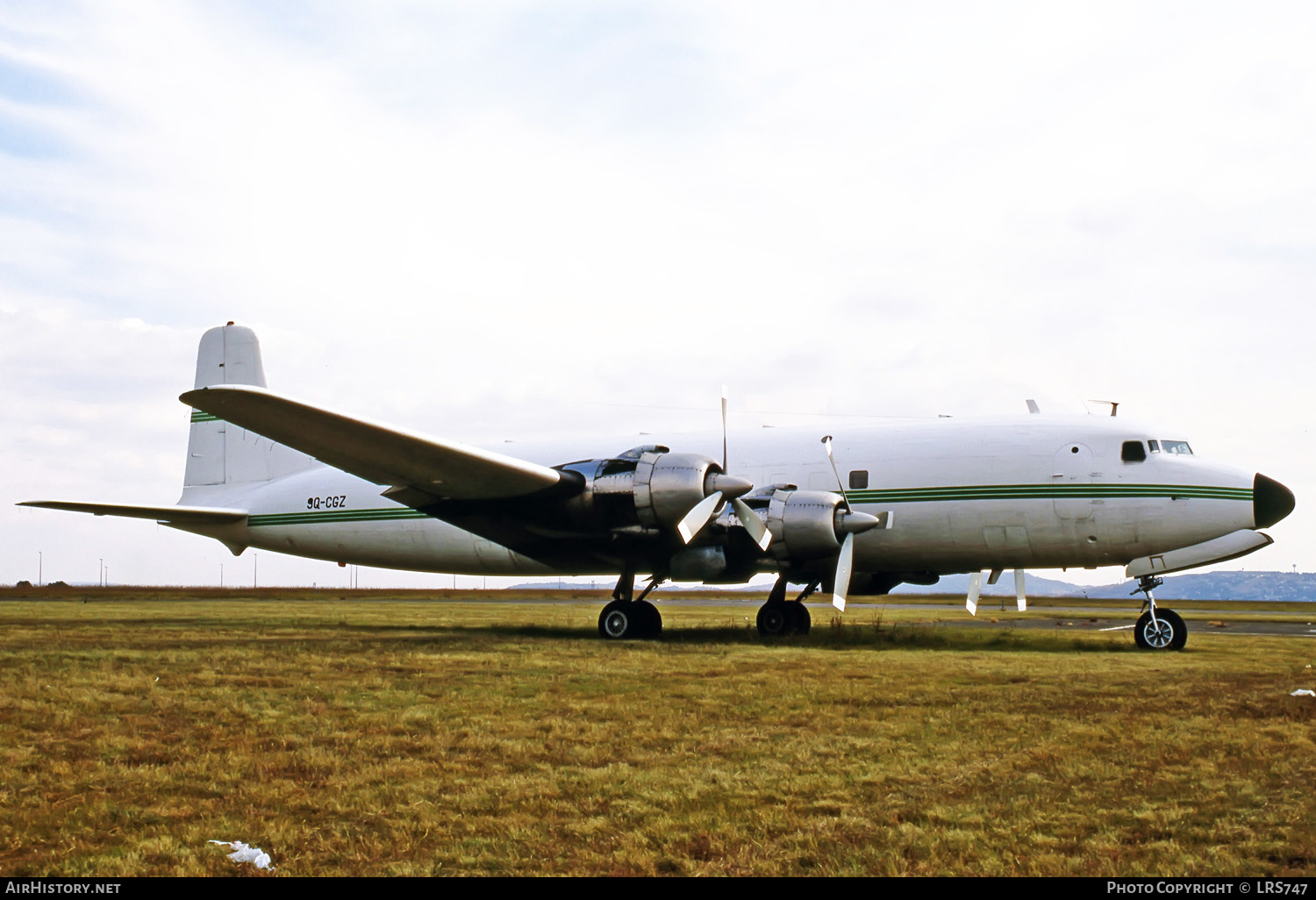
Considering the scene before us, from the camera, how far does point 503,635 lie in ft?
58.7

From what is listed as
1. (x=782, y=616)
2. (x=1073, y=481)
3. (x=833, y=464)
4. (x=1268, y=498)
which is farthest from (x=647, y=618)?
(x=1268, y=498)

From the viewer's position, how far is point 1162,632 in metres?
16.4

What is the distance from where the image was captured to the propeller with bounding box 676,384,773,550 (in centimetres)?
1602

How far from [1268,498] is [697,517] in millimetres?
9627

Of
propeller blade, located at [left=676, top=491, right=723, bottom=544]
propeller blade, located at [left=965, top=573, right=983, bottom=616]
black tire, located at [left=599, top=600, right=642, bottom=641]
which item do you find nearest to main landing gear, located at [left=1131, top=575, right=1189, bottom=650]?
propeller blade, located at [left=965, top=573, right=983, bottom=616]

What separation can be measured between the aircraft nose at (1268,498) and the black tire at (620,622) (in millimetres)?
10652

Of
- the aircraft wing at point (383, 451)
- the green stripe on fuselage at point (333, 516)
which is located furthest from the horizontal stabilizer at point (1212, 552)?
the green stripe on fuselage at point (333, 516)

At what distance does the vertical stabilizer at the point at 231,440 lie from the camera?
2458 cm

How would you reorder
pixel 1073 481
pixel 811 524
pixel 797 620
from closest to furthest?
pixel 1073 481, pixel 811 524, pixel 797 620

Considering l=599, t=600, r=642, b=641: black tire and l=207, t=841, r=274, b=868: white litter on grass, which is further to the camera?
l=599, t=600, r=642, b=641: black tire

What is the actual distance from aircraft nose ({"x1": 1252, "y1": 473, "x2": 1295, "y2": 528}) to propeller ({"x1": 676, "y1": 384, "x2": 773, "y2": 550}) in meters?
8.13

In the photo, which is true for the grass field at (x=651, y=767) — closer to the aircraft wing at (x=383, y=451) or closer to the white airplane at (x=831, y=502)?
the aircraft wing at (x=383, y=451)

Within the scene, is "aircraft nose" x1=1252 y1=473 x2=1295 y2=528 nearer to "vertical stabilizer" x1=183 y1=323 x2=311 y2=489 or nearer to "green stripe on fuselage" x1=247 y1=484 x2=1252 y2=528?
"green stripe on fuselage" x1=247 y1=484 x2=1252 y2=528

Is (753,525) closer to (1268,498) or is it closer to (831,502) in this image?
(831,502)
